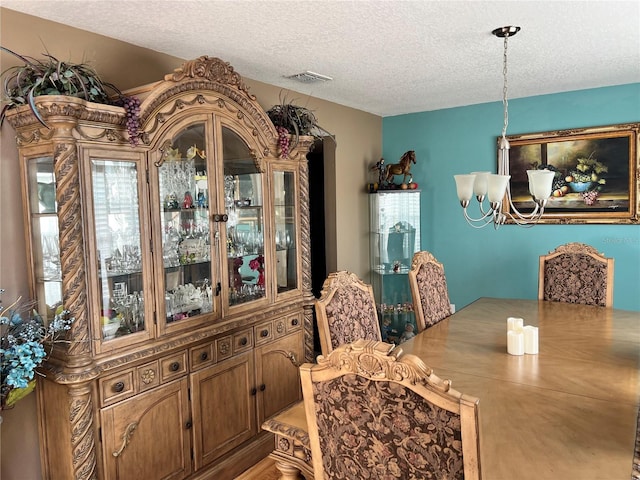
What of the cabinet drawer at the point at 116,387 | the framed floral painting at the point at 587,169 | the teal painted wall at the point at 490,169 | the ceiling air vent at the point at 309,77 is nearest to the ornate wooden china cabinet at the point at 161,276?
the cabinet drawer at the point at 116,387

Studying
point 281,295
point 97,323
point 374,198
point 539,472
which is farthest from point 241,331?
point 374,198

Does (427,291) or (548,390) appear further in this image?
(427,291)

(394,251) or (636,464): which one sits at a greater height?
(394,251)

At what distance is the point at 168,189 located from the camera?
2.46m

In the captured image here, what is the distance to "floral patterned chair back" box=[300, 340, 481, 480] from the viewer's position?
42.8 inches

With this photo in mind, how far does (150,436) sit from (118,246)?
37.0 inches

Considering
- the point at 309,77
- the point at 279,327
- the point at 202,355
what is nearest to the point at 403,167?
the point at 309,77

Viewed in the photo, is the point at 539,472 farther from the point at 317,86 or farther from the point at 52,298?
the point at 317,86

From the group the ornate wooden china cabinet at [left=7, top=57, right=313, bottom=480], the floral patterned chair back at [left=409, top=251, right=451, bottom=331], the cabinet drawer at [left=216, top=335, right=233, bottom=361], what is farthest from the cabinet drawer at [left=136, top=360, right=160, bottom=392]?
the floral patterned chair back at [left=409, top=251, right=451, bottom=331]

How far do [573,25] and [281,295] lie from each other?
2.27 metres

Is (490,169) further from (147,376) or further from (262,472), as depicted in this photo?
(147,376)

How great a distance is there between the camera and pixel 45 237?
2176mm

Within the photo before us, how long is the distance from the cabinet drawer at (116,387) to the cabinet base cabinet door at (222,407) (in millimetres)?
378

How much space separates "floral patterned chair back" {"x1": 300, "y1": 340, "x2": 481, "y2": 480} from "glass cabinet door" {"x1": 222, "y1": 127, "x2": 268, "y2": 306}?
1558mm
